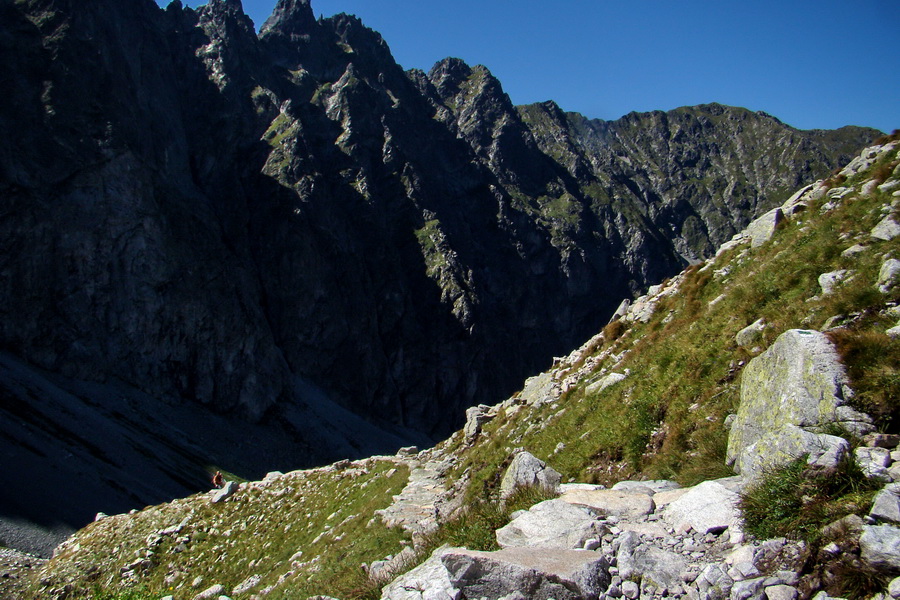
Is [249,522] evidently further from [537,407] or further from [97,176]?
[97,176]

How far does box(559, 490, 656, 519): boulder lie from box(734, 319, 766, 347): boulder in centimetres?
523

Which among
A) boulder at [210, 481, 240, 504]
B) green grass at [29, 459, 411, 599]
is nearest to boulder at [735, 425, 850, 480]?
green grass at [29, 459, 411, 599]

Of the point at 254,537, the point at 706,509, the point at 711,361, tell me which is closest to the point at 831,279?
the point at 711,361

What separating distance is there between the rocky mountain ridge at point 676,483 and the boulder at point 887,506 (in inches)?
0.7

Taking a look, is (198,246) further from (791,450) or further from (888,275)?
(791,450)

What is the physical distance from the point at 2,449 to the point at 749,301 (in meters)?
74.5

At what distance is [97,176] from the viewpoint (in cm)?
10800

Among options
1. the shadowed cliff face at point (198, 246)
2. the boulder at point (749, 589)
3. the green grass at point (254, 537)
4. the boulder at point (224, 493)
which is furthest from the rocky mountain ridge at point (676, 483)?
the shadowed cliff face at point (198, 246)

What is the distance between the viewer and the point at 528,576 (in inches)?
241

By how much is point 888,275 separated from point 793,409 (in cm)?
447

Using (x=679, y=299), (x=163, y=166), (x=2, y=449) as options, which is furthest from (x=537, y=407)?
(x=163, y=166)

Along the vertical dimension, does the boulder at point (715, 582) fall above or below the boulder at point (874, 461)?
below

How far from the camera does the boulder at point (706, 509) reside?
21.4 feet

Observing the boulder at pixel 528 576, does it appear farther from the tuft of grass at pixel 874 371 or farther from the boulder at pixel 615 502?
the tuft of grass at pixel 874 371
